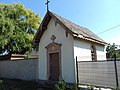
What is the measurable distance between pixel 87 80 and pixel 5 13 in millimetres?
20541

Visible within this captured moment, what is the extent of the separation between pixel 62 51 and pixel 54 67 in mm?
1590

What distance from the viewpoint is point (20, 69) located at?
18.3m

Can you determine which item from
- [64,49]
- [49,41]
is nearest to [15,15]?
[49,41]

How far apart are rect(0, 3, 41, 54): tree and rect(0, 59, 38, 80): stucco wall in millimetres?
4602

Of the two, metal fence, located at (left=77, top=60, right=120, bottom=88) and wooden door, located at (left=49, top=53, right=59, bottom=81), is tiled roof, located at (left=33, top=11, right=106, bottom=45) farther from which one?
wooden door, located at (left=49, top=53, right=59, bottom=81)

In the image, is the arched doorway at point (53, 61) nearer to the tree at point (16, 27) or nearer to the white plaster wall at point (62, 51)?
the white plaster wall at point (62, 51)

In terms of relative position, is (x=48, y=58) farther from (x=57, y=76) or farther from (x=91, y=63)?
(x=91, y=63)

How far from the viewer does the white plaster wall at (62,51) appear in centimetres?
1263

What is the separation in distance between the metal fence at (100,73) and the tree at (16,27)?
1545 centimetres

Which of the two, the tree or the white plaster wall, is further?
the tree

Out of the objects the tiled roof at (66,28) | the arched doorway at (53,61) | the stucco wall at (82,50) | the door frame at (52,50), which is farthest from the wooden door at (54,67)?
the tiled roof at (66,28)

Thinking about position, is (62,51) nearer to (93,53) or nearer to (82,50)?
(82,50)

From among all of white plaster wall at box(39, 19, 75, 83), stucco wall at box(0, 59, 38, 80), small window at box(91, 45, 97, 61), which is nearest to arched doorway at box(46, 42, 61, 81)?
white plaster wall at box(39, 19, 75, 83)

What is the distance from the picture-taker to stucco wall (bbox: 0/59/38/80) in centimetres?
1669
